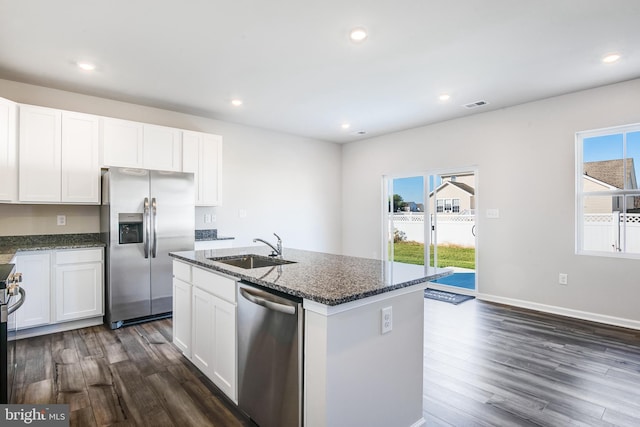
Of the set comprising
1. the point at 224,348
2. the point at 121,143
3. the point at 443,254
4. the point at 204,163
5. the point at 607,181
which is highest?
the point at 121,143

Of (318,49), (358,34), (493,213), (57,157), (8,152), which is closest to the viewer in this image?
(358,34)

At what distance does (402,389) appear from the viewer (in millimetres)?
1839

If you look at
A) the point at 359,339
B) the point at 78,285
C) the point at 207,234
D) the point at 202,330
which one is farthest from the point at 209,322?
the point at 207,234

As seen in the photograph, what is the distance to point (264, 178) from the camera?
224 inches

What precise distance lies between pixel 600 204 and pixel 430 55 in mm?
2820

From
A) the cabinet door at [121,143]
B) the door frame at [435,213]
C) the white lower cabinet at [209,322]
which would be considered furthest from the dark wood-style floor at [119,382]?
the door frame at [435,213]

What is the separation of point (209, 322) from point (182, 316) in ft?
1.88

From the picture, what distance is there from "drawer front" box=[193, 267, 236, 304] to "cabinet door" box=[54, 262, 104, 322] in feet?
6.16

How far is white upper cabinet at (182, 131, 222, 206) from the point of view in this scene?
4.46 metres

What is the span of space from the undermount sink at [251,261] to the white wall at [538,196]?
11.5 feet

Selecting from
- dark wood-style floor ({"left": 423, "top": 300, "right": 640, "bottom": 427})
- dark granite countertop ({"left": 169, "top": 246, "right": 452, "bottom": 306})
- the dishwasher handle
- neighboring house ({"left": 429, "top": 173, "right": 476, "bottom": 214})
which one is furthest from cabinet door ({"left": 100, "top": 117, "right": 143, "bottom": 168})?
neighboring house ({"left": 429, "top": 173, "right": 476, "bottom": 214})

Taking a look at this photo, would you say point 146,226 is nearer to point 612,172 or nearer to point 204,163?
point 204,163

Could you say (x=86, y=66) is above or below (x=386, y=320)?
above

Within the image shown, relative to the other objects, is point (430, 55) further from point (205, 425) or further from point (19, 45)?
point (19, 45)
